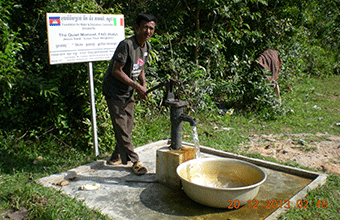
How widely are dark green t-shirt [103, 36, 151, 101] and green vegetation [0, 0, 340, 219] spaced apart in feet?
3.51

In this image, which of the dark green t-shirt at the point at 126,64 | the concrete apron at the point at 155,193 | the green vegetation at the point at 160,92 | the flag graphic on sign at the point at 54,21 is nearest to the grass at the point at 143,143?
the green vegetation at the point at 160,92

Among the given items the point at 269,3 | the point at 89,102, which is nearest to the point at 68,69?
the point at 89,102

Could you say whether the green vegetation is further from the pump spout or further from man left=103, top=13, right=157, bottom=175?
the pump spout

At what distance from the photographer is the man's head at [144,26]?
368 centimetres

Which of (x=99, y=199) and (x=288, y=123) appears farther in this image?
(x=288, y=123)

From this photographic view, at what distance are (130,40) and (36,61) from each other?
2.64 m

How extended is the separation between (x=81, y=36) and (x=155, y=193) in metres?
2.31

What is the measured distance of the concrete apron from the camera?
318 centimetres

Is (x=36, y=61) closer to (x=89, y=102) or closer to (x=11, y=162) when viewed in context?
(x=89, y=102)

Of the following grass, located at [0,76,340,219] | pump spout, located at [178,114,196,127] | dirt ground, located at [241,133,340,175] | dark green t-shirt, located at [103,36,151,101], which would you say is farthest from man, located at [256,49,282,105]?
pump spout, located at [178,114,196,127]

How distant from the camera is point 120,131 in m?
4.04

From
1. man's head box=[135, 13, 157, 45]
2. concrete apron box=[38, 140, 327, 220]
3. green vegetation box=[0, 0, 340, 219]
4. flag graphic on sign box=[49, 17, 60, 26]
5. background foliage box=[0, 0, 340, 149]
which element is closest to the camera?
concrete apron box=[38, 140, 327, 220]

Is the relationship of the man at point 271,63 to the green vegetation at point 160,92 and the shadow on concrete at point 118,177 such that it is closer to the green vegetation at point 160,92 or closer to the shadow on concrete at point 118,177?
the green vegetation at point 160,92
